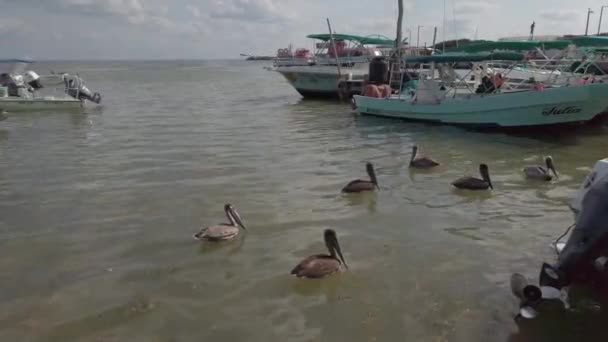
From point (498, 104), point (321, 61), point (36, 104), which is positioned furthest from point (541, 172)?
point (321, 61)

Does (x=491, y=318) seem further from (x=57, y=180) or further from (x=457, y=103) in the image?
(x=457, y=103)

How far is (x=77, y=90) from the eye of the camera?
2989cm

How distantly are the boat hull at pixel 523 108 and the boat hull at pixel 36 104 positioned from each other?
61.3ft

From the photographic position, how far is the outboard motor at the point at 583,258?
5660mm

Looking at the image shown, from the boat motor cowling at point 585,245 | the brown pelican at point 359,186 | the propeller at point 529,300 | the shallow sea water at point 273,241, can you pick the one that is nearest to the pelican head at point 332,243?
the shallow sea water at point 273,241

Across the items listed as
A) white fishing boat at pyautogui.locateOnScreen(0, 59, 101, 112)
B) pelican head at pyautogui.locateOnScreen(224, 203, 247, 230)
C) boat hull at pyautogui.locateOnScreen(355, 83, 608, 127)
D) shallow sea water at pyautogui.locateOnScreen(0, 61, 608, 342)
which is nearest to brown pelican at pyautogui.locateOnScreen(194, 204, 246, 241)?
pelican head at pyautogui.locateOnScreen(224, 203, 247, 230)

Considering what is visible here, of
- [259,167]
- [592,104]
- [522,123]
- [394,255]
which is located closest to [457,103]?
[522,123]

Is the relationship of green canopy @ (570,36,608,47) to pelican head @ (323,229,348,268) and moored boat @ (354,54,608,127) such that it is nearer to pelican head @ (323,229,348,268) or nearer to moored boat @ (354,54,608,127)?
moored boat @ (354,54,608,127)

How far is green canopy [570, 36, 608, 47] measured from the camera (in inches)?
693

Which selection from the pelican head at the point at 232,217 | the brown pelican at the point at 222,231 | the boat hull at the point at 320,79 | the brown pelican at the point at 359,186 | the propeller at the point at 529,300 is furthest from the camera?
the boat hull at the point at 320,79

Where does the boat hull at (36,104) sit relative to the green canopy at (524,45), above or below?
below

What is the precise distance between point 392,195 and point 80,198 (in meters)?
6.53

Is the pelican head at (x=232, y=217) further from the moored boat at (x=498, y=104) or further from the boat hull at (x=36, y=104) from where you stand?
the boat hull at (x=36, y=104)

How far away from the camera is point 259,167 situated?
13781 mm
